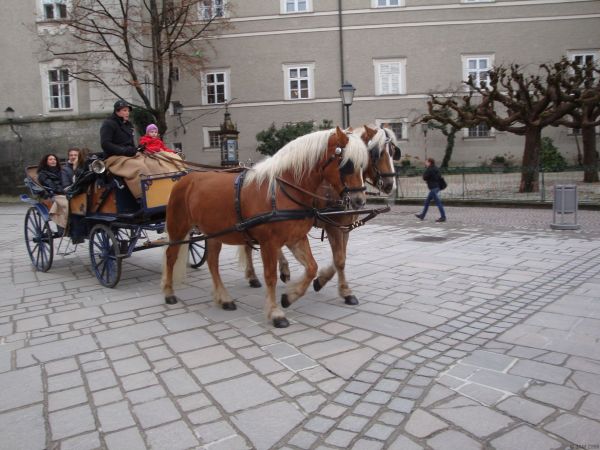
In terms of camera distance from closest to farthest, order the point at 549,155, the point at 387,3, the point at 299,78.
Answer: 1. the point at 549,155
2. the point at 387,3
3. the point at 299,78

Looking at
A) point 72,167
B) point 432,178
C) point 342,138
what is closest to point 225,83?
point 432,178

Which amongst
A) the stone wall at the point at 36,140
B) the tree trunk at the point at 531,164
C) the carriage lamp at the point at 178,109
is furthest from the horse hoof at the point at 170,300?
the carriage lamp at the point at 178,109

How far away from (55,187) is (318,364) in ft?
20.1

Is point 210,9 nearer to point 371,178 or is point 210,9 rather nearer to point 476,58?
point 476,58

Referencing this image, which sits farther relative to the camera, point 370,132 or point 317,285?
point 317,285

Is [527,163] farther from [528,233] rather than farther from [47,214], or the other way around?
[47,214]

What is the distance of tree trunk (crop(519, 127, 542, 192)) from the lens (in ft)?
55.2

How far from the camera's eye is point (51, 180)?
8.09 metres

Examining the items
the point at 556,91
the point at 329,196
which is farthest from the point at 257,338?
the point at 556,91

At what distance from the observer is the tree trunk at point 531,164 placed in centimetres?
1683

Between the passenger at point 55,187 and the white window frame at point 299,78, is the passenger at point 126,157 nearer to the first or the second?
the passenger at point 55,187

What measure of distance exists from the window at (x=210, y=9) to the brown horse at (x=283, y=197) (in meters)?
20.7

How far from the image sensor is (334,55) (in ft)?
95.6

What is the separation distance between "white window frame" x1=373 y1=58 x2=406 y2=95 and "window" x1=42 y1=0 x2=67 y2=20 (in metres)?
17.2
